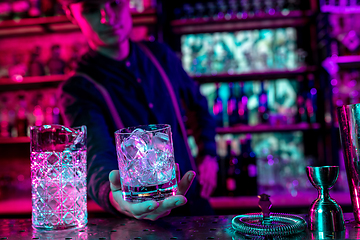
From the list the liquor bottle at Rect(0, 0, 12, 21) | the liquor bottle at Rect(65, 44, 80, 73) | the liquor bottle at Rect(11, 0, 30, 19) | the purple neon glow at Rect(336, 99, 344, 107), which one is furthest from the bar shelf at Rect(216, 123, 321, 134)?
the liquor bottle at Rect(0, 0, 12, 21)

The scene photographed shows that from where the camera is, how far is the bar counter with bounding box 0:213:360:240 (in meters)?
0.70

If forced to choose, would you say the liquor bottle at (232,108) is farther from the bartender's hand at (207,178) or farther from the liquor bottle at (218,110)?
the bartender's hand at (207,178)

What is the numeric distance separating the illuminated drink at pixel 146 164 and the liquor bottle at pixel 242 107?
6.98 ft

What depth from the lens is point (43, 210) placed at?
31.0 inches

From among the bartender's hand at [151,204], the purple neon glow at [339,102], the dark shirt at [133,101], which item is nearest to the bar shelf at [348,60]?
the purple neon glow at [339,102]

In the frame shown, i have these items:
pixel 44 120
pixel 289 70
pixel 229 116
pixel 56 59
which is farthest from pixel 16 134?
pixel 289 70

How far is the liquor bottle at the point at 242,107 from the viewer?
2.78 meters

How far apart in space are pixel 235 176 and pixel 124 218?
1838mm

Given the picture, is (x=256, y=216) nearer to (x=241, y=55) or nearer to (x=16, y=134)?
(x=241, y=55)

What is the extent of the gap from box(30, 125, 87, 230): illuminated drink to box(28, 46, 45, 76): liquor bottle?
7.30 feet

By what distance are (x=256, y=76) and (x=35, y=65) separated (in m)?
1.77

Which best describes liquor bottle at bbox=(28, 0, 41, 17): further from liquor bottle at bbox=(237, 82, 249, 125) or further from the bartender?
liquor bottle at bbox=(237, 82, 249, 125)

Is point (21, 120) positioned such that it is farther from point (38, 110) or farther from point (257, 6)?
point (257, 6)

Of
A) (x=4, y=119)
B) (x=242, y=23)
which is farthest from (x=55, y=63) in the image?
(x=242, y=23)
